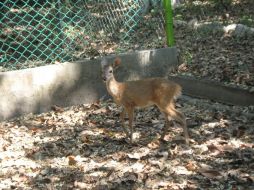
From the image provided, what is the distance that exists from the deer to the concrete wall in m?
1.24

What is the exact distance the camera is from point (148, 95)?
17.4 ft

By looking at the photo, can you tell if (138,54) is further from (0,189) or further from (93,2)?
(0,189)

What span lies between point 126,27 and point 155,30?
2.25 feet

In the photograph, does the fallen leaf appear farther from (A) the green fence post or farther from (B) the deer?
(A) the green fence post

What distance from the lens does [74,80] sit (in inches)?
262

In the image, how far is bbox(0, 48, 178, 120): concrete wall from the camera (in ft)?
20.6

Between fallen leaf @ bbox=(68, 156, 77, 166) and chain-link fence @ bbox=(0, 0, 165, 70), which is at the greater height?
chain-link fence @ bbox=(0, 0, 165, 70)

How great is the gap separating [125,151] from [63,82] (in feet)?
5.94

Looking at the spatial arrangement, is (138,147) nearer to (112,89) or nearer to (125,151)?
(125,151)

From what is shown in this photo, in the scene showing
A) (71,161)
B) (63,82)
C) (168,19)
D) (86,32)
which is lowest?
(71,161)

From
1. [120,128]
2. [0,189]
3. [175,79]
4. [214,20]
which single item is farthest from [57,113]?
[214,20]

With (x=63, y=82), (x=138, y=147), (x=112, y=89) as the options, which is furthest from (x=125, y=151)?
(x=63, y=82)

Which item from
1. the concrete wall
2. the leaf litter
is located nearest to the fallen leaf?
the leaf litter

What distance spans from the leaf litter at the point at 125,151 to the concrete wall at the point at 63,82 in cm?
16
